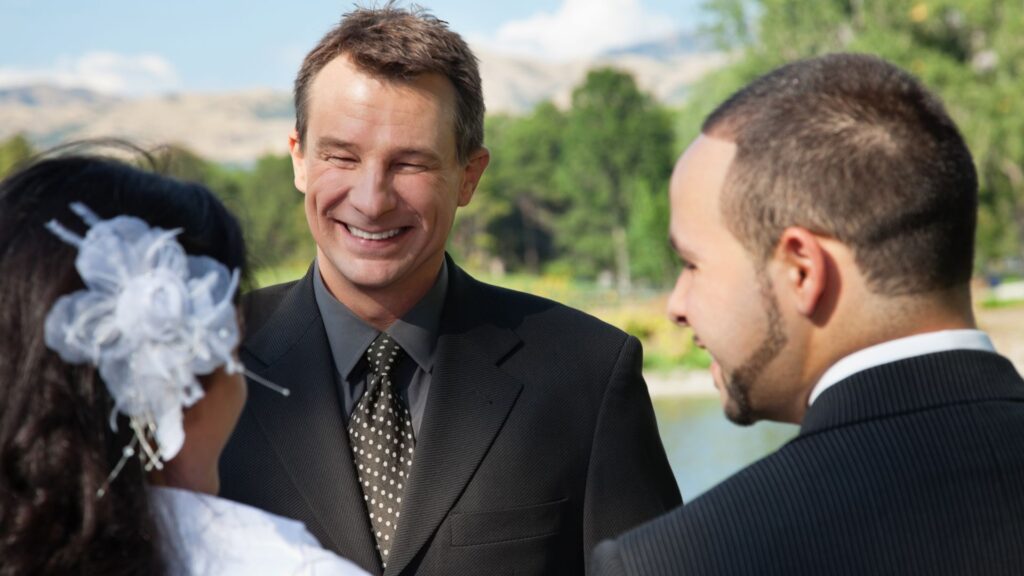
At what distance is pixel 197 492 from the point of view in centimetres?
179

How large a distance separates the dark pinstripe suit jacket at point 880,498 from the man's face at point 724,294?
15 centimetres

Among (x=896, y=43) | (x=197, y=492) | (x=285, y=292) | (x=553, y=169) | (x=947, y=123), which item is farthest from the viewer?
(x=553, y=169)

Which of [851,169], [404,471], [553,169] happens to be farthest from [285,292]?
[553,169]

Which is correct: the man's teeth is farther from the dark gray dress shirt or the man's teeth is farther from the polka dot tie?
the polka dot tie

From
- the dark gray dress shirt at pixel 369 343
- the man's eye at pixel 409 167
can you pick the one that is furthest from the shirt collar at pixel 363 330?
the man's eye at pixel 409 167

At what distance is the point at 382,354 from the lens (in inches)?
121

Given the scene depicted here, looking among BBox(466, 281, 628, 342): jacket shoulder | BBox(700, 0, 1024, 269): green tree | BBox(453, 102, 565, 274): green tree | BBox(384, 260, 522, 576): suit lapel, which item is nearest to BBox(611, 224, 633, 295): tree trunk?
BBox(453, 102, 565, 274): green tree

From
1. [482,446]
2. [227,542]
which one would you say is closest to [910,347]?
[227,542]

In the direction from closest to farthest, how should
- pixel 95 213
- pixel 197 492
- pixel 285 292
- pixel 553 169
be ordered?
pixel 95 213 → pixel 197 492 → pixel 285 292 → pixel 553 169

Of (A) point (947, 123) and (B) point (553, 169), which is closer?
(A) point (947, 123)

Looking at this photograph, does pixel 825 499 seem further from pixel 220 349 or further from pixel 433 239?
pixel 433 239

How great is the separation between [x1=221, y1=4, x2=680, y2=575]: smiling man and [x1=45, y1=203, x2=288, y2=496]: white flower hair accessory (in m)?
1.23

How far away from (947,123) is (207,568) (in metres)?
1.26

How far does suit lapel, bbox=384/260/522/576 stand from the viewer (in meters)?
2.90
